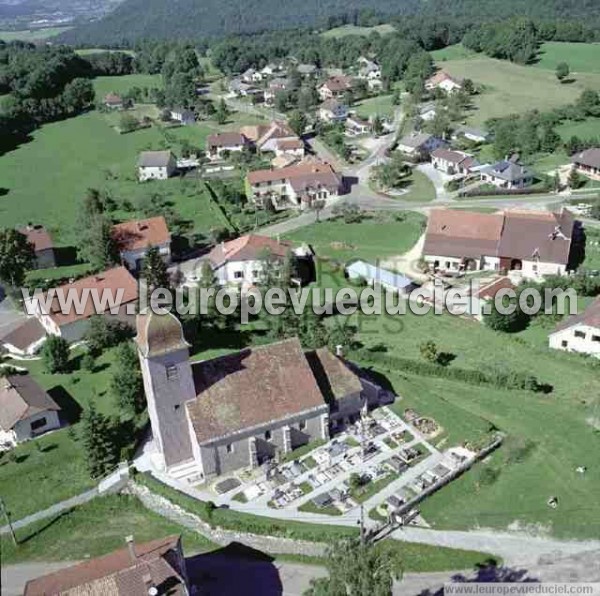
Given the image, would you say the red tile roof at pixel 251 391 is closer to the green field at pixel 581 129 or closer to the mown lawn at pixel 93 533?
the mown lawn at pixel 93 533

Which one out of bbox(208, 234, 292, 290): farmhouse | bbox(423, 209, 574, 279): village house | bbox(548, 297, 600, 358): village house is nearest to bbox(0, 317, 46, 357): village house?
bbox(208, 234, 292, 290): farmhouse

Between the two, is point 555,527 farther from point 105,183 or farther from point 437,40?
point 437,40

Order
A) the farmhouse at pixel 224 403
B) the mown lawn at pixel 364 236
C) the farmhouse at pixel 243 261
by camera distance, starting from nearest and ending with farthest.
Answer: the farmhouse at pixel 224 403 → the farmhouse at pixel 243 261 → the mown lawn at pixel 364 236

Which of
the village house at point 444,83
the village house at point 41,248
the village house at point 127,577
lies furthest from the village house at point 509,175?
the village house at point 127,577

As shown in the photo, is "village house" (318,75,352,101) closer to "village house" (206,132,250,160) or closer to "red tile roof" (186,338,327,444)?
"village house" (206,132,250,160)

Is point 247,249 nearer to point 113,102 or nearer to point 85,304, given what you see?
point 85,304
